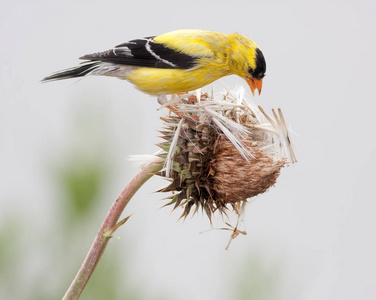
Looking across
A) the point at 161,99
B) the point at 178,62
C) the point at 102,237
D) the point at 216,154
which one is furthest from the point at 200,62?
the point at 102,237

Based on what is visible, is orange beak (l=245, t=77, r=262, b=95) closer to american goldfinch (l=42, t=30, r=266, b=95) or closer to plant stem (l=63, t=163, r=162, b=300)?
american goldfinch (l=42, t=30, r=266, b=95)

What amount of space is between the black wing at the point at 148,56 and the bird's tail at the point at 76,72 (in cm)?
3

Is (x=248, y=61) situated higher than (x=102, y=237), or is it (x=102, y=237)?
(x=248, y=61)

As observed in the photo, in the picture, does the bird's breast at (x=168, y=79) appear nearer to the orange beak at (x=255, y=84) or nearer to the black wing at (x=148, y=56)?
the black wing at (x=148, y=56)

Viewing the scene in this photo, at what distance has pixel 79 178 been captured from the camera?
2184mm

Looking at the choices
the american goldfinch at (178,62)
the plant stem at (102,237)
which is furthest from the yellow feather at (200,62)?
the plant stem at (102,237)

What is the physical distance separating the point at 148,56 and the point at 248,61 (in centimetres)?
30

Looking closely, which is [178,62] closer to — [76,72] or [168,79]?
[168,79]

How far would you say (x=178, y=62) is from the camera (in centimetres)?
171

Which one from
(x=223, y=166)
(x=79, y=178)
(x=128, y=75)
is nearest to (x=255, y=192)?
(x=223, y=166)

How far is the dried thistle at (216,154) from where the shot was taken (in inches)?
66.0

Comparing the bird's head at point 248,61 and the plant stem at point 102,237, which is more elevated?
the bird's head at point 248,61

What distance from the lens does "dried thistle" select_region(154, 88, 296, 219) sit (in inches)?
66.0

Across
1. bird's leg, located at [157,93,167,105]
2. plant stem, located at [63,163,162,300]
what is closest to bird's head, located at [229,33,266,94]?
bird's leg, located at [157,93,167,105]
